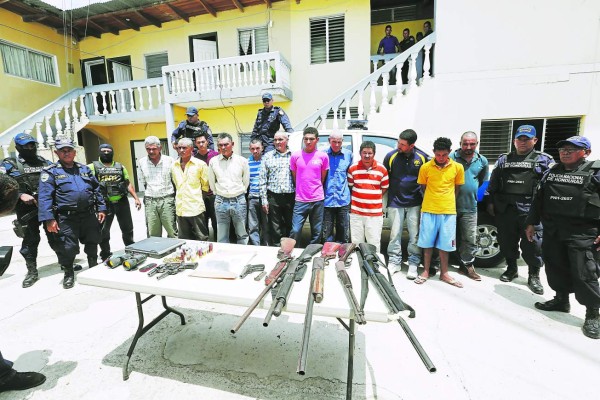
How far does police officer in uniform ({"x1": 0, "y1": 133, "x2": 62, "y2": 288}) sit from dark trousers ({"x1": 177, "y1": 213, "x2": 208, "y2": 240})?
1500 mm

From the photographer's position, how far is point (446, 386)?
1.98 m

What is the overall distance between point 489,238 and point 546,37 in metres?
4.23

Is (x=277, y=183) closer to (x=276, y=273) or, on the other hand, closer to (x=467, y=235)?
(x=276, y=273)

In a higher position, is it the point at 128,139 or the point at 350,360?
the point at 128,139

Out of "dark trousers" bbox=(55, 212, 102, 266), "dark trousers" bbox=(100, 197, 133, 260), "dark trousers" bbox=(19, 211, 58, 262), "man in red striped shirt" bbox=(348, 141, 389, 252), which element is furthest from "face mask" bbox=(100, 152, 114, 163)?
"man in red striped shirt" bbox=(348, 141, 389, 252)

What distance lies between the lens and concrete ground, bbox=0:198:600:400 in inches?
77.8

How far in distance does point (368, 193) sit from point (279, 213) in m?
1.20

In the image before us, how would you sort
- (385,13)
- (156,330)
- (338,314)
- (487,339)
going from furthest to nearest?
1. (385,13)
2. (156,330)
3. (487,339)
4. (338,314)

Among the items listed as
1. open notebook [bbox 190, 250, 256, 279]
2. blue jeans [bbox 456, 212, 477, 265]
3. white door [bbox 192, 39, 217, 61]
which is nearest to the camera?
open notebook [bbox 190, 250, 256, 279]

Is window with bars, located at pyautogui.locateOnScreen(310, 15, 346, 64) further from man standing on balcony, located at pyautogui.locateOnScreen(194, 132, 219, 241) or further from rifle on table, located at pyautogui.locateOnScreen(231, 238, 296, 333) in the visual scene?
rifle on table, located at pyautogui.locateOnScreen(231, 238, 296, 333)

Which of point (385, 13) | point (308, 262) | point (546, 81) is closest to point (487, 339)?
point (308, 262)

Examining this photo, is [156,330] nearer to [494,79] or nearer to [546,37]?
[494,79]

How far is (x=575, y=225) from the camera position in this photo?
8.57ft

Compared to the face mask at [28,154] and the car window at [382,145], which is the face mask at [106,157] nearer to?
the face mask at [28,154]
